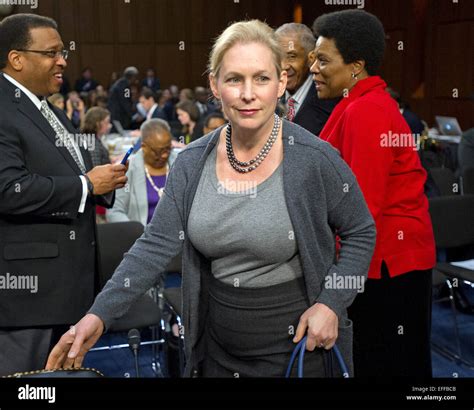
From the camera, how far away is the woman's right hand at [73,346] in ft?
3.77

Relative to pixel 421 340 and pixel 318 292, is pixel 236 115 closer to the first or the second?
pixel 318 292

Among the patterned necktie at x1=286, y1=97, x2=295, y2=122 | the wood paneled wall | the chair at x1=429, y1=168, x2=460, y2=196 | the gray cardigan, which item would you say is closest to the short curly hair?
the patterned necktie at x1=286, y1=97, x2=295, y2=122

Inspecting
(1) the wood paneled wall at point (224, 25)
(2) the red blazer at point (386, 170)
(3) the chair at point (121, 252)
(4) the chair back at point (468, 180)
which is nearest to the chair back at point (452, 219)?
(4) the chair back at point (468, 180)

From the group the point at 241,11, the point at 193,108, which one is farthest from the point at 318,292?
the point at 241,11

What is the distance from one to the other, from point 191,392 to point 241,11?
37.9 ft

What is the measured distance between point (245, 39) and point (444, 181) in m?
3.61

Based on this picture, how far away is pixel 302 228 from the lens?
1312 mm

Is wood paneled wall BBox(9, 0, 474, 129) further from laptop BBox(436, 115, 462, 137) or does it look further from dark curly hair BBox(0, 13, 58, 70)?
dark curly hair BBox(0, 13, 58, 70)

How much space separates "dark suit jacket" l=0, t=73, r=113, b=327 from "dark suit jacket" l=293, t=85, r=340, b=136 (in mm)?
774

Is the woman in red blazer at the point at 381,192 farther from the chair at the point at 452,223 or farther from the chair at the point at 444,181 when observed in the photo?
the chair at the point at 444,181

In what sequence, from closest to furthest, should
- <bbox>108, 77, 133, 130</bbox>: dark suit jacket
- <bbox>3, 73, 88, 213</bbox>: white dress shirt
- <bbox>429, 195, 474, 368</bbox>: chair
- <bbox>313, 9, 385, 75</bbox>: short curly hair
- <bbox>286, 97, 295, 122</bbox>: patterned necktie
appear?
<bbox>313, 9, 385, 75</bbox>: short curly hair, <bbox>3, 73, 88, 213</bbox>: white dress shirt, <bbox>286, 97, 295, 122</bbox>: patterned necktie, <bbox>429, 195, 474, 368</bbox>: chair, <bbox>108, 77, 133, 130</bbox>: dark suit jacket

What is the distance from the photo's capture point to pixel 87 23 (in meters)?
12.5

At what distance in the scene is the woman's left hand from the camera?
4.25 ft

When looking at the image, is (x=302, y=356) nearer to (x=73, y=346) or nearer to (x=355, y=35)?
(x=73, y=346)
